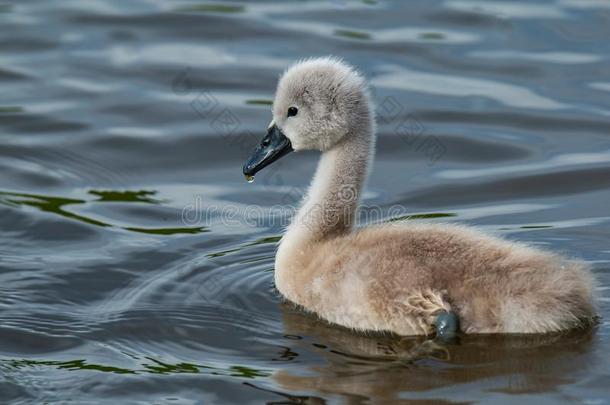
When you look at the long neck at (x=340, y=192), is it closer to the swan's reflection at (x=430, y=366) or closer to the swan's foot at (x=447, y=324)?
the swan's reflection at (x=430, y=366)

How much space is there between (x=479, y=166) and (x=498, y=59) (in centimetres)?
243

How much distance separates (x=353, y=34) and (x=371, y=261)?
6.26m

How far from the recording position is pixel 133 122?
11.1m

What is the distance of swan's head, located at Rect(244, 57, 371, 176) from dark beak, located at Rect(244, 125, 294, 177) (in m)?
0.13

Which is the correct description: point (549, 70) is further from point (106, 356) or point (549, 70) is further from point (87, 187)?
point (106, 356)

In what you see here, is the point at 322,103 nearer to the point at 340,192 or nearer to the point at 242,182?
the point at 340,192

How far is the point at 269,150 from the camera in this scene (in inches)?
310

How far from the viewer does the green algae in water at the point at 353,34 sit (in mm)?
12781

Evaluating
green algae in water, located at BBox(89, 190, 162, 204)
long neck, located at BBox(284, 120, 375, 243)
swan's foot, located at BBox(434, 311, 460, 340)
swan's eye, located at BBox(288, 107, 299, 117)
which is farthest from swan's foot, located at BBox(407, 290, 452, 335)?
green algae in water, located at BBox(89, 190, 162, 204)

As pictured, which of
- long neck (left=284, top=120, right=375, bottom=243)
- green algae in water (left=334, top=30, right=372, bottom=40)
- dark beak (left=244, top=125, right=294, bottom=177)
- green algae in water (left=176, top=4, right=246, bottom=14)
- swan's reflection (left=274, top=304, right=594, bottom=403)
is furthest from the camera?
green algae in water (left=176, top=4, right=246, bottom=14)

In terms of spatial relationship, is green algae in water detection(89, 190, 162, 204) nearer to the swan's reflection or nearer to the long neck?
the long neck

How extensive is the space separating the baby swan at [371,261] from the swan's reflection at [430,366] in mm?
81

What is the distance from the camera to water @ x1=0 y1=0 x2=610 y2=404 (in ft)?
21.4

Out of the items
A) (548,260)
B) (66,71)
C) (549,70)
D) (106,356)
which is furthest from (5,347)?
(549,70)
